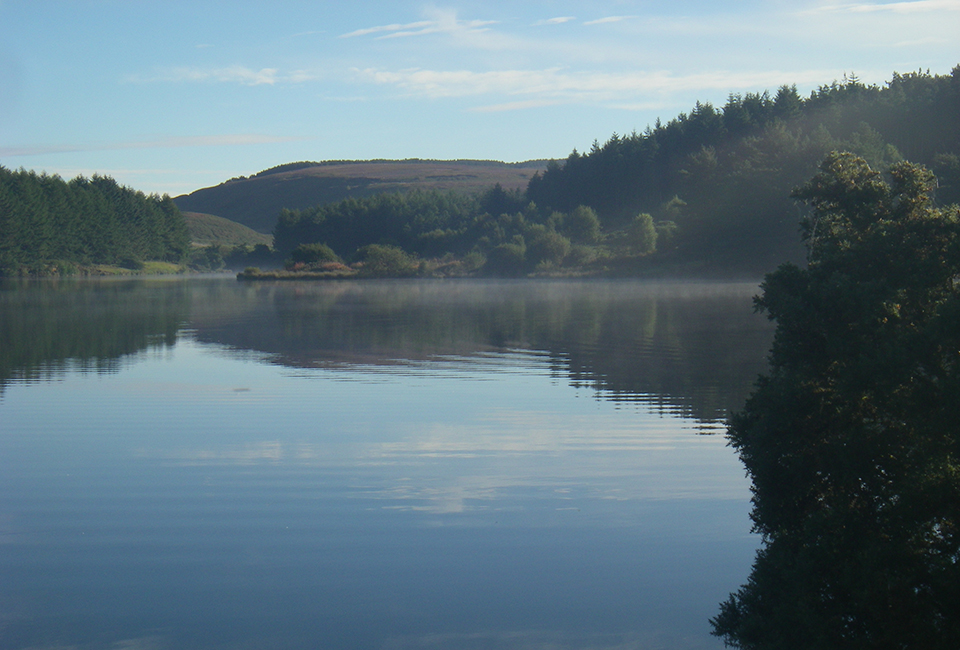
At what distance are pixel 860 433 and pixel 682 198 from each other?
352ft

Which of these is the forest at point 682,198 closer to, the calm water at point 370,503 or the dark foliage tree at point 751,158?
the dark foliage tree at point 751,158

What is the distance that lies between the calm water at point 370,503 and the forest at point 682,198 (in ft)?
164

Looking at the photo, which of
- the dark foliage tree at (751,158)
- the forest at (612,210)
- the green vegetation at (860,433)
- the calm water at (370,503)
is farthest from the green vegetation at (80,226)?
the green vegetation at (860,433)

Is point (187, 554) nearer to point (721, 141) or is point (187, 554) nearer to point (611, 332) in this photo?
point (611, 332)

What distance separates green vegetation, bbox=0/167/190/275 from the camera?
350 ft

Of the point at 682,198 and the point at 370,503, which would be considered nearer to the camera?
the point at 370,503

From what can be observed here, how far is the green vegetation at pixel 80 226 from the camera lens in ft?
350

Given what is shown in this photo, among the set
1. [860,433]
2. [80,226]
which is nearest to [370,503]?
[860,433]

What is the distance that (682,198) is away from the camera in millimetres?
109375

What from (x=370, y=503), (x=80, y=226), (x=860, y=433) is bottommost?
(x=370, y=503)

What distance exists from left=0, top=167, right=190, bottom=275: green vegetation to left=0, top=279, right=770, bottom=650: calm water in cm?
9618

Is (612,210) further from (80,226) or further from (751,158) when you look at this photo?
(80,226)

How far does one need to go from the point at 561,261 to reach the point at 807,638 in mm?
90369

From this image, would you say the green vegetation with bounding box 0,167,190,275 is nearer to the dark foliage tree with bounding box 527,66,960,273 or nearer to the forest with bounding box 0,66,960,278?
the forest with bounding box 0,66,960,278
